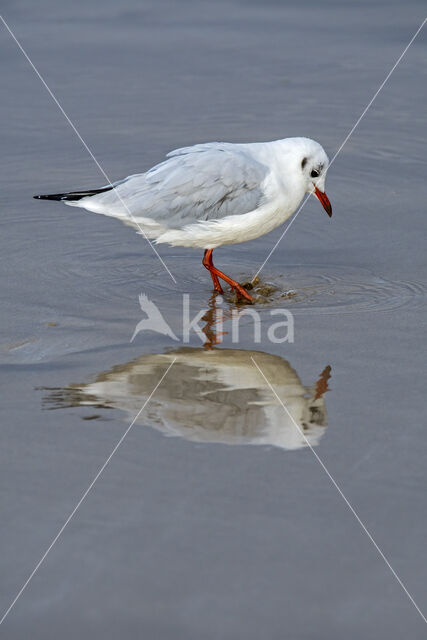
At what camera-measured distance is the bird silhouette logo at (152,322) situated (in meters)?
4.79

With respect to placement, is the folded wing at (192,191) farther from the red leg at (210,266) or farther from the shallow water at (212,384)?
the shallow water at (212,384)

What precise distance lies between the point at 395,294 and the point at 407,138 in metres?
2.56

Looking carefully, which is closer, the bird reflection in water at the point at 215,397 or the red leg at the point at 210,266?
the bird reflection in water at the point at 215,397

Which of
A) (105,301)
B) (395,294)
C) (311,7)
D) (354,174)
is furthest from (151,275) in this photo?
(311,7)

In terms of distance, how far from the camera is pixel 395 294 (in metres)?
5.22

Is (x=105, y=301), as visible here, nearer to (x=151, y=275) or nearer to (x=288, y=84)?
(x=151, y=275)

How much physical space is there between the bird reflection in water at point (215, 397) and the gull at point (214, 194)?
84 centimetres

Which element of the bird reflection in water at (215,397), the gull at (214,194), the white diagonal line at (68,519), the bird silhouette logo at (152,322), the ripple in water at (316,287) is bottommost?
the white diagonal line at (68,519)

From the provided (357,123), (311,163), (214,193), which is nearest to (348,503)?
(214,193)

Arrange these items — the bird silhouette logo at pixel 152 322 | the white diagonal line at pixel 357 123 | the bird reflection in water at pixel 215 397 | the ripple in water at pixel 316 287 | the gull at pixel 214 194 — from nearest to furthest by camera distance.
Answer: the bird reflection in water at pixel 215 397
the bird silhouette logo at pixel 152 322
the ripple in water at pixel 316 287
the gull at pixel 214 194
the white diagonal line at pixel 357 123

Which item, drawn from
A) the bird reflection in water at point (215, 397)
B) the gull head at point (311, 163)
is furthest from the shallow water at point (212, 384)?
the gull head at point (311, 163)

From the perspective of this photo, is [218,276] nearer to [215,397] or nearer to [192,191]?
[192,191]

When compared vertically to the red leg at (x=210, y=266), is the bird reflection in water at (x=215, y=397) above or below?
below

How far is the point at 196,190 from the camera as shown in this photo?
5.22 m
